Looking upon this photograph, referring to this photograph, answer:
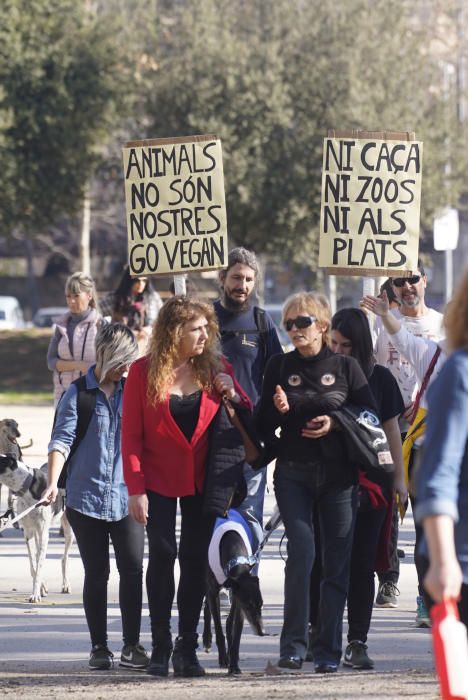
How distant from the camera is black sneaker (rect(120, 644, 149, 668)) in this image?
22.2ft

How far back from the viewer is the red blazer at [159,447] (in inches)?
256

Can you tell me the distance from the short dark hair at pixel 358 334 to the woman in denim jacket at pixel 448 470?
9.34ft

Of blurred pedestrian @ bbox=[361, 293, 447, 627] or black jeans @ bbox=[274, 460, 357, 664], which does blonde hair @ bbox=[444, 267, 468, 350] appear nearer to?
black jeans @ bbox=[274, 460, 357, 664]

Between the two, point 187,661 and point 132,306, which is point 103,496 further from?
point 132,306

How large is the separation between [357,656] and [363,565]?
0.43 m

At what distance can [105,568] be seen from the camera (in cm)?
690

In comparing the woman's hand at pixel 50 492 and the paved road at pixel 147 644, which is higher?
the woman's hand at pixel 50 492

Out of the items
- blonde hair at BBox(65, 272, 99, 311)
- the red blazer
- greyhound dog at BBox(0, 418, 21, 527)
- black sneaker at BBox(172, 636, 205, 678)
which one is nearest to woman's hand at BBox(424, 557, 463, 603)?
the red blazer

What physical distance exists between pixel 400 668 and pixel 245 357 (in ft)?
6.48

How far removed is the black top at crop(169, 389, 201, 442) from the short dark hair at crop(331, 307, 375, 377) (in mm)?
817

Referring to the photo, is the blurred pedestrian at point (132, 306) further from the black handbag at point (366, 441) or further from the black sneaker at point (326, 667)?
the black sneaker at point (326, 667)

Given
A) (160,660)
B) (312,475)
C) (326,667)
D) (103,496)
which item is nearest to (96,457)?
(103,496)

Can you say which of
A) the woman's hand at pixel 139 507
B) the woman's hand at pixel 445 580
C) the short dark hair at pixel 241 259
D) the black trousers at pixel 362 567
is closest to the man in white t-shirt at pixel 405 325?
the short dark hair at pixel 241 259

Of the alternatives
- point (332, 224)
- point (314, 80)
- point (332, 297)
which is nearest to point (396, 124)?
point (314, 80)
